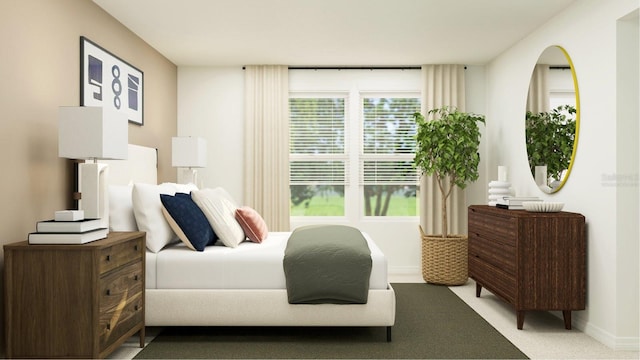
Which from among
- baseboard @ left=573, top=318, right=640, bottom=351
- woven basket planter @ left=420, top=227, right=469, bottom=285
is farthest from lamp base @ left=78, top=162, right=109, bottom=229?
woven basket planter @ left=420, top=227, right=469, bottom=285

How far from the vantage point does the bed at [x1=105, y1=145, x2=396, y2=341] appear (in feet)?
10.6

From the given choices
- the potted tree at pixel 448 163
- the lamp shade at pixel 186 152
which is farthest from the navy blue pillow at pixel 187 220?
the potted tree at pixel 448 163

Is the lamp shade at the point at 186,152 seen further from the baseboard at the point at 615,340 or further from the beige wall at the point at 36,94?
the baseboard at the point at 615,340

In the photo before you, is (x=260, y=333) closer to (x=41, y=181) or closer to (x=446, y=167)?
(x=41, y=181)

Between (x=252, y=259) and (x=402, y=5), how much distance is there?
234 centimetres

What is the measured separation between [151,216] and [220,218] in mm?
509

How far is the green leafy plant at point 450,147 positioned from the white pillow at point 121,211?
3108 millimetres

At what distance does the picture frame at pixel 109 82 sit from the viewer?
3676 mm

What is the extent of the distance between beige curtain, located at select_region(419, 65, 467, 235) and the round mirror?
4.69ft

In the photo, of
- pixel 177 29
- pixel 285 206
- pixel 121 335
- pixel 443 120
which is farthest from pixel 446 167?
pixel 121 335

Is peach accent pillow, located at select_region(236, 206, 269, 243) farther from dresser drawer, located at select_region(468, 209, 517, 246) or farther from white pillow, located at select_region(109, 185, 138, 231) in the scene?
dresser drawer, located at select_region(468, 209, 517, 246)

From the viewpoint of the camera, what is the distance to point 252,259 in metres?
3.31

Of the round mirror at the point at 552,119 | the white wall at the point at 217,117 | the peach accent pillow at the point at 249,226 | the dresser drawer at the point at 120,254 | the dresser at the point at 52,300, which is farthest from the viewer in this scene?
the white wall at the point at 217,117

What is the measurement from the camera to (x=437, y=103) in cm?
589
